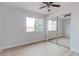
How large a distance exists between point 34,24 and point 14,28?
67.6 inches

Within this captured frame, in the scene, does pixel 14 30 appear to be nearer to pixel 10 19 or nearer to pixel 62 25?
pixel 10 19

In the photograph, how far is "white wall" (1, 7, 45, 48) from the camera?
4.23 m

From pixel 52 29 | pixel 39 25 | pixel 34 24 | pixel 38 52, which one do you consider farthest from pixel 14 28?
pixel 52 29

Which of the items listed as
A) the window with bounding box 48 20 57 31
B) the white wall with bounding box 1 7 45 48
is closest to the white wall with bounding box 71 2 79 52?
the window with bounding box 48 20 57 31

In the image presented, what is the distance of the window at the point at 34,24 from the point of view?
5500mm

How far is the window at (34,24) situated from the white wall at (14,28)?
0.28m

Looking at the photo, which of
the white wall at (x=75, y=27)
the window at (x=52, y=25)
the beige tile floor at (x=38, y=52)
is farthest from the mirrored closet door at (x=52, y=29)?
the white wall at (x=75, y=27)

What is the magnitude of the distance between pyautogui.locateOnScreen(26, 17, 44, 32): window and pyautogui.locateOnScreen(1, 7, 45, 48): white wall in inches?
11.0

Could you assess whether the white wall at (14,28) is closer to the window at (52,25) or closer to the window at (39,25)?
the window at (39,25)

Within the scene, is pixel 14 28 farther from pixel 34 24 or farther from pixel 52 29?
pixel 52 29

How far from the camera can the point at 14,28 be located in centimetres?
462

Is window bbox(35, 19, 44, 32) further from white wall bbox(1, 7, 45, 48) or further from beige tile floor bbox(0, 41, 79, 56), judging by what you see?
beige tile floor bbox(0, 41, 79, 56)

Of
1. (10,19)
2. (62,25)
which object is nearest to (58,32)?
(62,25)

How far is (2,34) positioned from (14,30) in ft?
2.39
